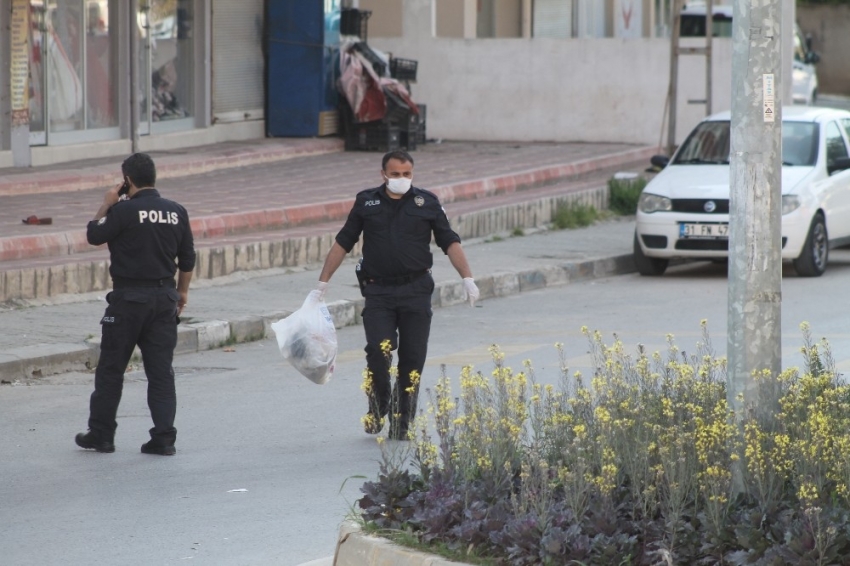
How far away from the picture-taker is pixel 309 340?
794 cm

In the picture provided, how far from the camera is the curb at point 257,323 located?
9789mm

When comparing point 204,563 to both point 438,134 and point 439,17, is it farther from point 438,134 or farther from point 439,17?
point 439,17

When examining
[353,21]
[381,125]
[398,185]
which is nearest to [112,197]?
[398,185]

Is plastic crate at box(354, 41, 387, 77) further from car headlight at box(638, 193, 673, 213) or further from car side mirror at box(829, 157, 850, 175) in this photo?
car side mirror at box(829, 157, 850, 175)

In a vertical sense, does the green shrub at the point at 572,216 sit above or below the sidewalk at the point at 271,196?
below

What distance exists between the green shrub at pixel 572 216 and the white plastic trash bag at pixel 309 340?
32.8 ft

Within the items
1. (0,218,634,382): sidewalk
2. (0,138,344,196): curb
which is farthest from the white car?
(0,138,344,196): curb

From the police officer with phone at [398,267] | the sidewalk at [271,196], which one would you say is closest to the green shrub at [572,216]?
the sidewalk at [271,196]

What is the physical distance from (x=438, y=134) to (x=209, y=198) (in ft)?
30.9

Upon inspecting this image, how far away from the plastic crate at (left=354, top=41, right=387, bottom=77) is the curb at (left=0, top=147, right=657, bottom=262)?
3.44 m

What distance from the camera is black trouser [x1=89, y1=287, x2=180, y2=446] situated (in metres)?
7.65

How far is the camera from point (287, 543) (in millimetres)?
6012

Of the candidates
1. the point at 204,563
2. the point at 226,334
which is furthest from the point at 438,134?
the point at 204,563

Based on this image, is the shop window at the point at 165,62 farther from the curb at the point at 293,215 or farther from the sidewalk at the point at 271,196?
the curb at the point at 293,215
